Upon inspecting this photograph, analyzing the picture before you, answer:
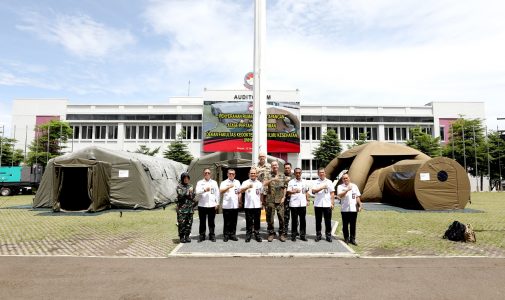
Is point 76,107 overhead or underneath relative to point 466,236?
overhead

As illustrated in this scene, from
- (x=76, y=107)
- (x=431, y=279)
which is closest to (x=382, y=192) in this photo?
(x=431, y=279)

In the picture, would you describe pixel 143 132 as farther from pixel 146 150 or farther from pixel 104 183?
pixel 104 183

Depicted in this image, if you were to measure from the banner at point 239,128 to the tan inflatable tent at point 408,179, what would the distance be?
19.2m

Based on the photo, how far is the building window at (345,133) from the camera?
154 ft

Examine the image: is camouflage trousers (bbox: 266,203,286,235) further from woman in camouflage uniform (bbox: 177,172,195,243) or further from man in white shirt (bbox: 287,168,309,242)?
woman in camouflage uniform (bbox: 177,172,195,243)

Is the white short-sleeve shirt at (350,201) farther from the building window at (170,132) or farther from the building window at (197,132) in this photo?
the building window at (170,132)

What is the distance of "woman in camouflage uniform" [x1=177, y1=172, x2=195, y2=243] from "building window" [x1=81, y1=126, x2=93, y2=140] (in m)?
43.9

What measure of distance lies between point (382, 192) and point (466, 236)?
11.3 metres

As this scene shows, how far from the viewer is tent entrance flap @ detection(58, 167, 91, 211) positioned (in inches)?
651

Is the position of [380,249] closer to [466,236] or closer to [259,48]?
[466,236]

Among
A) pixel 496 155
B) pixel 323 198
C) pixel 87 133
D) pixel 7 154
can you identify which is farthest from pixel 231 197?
pixel 87 133

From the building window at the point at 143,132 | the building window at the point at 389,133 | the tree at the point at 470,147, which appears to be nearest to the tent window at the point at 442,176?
the tree at the point at 470,147

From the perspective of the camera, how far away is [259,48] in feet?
41.2

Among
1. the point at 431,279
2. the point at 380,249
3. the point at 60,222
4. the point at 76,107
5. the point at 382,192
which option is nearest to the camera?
the point at 431,279
